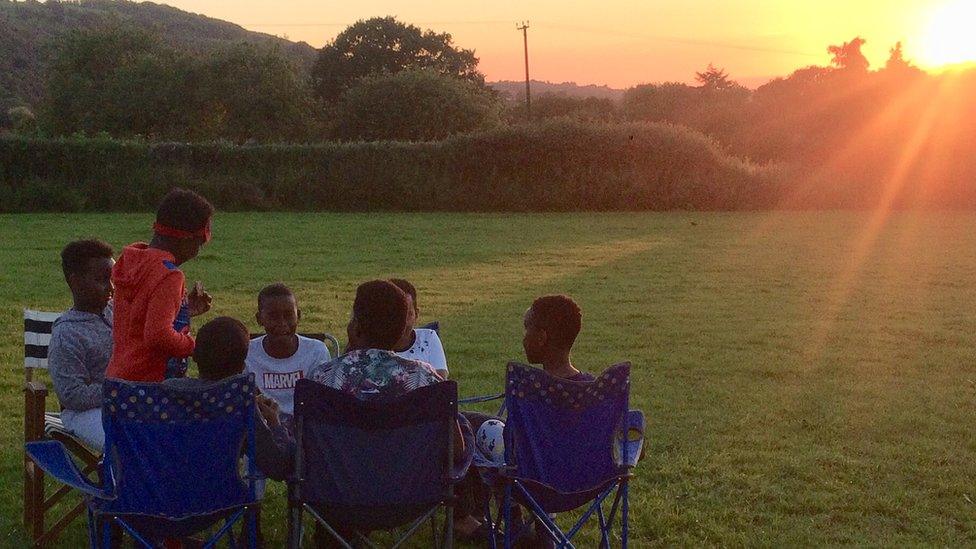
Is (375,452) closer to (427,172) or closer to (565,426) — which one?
(565,426)

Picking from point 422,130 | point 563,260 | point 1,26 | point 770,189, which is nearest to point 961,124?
point 770,189

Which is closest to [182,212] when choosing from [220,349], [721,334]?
[220,349]

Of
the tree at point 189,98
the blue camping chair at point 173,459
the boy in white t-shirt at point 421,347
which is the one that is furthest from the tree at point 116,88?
the blue camping chair at point 173,459

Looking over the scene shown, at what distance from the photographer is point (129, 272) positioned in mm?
4137

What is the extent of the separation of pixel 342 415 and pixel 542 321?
0.96 m

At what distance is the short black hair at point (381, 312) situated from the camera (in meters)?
3.87

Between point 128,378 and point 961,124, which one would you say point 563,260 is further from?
point 961,124

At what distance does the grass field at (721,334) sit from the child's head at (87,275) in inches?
43.5

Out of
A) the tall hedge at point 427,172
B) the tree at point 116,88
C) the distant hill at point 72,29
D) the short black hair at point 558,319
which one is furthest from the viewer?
the distant hill at point 72,29

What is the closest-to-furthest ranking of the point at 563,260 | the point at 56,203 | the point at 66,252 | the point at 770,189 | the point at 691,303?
the point at 66,252, the point at 691,303, the point at 563,260, the point at 56,203, the point at 770,189

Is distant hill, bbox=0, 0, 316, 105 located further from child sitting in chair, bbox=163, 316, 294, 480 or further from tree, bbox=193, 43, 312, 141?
child sitting in chair, bbox=163, 316, 294, 480

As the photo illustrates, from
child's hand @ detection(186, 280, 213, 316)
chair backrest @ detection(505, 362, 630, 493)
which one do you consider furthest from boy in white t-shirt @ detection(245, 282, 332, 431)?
chair backrest @ detection(505, 362, 630, 493)

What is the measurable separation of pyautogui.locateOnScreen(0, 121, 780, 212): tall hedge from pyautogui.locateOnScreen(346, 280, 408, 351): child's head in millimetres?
26732

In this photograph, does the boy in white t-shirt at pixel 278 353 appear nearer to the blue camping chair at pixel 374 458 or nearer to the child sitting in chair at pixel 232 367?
the child sitting in chair at pixel 232 367
